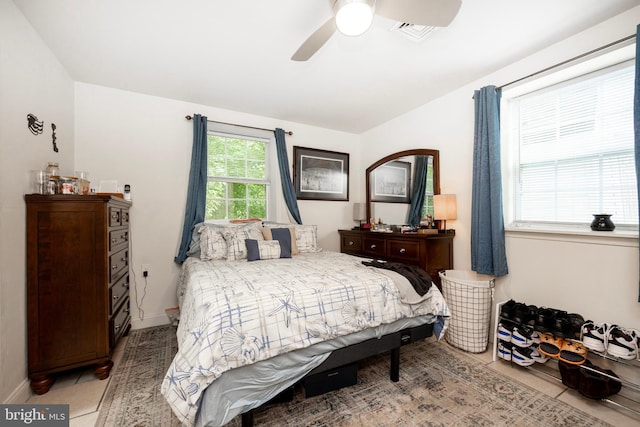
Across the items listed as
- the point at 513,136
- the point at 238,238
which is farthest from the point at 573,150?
the point at 238,238

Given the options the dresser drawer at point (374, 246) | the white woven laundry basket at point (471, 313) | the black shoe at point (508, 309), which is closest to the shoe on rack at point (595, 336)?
the black shoe at point (508, 309)

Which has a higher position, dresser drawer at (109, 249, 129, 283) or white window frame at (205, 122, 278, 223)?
white window frame at (205, 122, 278, 223)

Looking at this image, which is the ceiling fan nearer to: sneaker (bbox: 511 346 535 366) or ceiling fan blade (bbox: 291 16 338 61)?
ceiling fan blade (bbox: 291 16 338 61)

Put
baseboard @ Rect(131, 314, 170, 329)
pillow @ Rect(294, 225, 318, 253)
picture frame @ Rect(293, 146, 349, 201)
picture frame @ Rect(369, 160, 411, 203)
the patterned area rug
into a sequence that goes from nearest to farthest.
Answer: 1. the patterned area rug
2. baseboard @ Rect(131, 314, 170, 329)
3. pillow @ Rect(294, 225, 318, 253)
4. picture frame @ Rect(369, 160, 411, 203)
5. picture frame @ Rect(293, 146, 349, 201)

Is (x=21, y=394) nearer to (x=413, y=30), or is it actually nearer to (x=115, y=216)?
(x=115, y=216)

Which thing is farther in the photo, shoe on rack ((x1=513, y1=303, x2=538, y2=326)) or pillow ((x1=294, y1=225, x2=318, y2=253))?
pillow ((x1=294, y1=225, x2=318, y2=253))

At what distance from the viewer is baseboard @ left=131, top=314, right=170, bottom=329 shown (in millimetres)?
2867

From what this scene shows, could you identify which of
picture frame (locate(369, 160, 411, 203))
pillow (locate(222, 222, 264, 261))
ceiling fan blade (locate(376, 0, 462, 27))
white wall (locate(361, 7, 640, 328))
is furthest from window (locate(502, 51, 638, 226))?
pillow (locate(222, 222, 264, 261))

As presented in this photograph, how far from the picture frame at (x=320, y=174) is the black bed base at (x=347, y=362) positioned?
7.98ft

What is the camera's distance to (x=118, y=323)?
220 centimetres

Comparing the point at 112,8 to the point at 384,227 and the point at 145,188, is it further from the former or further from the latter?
the point at 384,227

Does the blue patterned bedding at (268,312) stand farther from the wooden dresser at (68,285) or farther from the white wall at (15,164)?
the white wall at (15,164)

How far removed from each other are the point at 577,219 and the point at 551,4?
1570 mm

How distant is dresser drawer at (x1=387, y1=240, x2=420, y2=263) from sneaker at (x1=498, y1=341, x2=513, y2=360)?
0.95 metres
